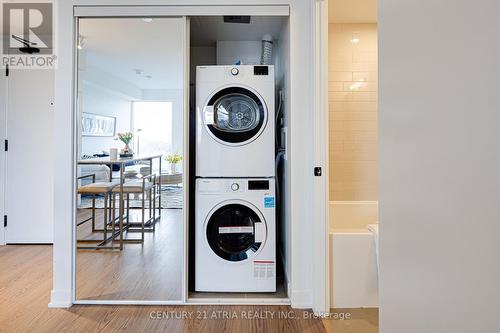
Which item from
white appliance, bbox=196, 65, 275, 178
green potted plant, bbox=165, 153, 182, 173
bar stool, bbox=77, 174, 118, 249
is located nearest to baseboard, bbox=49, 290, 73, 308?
bar stool, bbox=77, 174, 118, 249

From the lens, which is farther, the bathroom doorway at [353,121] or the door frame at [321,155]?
the bathroom doorway at [353,121]

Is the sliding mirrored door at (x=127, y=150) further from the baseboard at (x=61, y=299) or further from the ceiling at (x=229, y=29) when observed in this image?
A: the ceiling at (x=229, y=29)

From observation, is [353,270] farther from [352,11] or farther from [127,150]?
[352,11]

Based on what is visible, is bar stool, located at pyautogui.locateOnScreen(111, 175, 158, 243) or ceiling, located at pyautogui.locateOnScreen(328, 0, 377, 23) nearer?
bar stool, located at pyautogui.locateOnScreen(111, 175, 158, 243)

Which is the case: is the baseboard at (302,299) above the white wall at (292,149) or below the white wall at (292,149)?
below

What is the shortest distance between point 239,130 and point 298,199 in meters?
0.72

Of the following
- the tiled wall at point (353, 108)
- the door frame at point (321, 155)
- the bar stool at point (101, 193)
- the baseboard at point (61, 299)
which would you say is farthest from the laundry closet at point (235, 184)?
the baseboard at point (61, 299)

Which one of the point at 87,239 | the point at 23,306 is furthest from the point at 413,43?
the point at 23,306

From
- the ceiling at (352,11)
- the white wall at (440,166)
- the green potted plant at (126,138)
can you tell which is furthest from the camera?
the ceiling at (352,11)

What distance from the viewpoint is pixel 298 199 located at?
7.41 feet

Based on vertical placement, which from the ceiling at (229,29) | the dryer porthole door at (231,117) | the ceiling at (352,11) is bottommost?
the dryer porthole door at (231,117)

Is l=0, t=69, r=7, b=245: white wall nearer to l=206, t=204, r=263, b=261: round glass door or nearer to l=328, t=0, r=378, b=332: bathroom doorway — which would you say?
l=206, t=204, r=263, b=261: round glass door

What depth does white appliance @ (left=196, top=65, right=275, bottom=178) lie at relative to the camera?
2.40 metres

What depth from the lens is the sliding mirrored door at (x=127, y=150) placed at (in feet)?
7.54
